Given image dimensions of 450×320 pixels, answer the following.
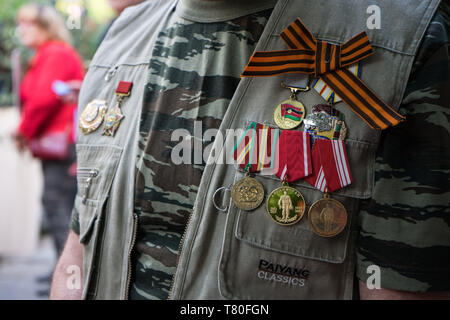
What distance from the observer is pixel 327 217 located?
1.18 m

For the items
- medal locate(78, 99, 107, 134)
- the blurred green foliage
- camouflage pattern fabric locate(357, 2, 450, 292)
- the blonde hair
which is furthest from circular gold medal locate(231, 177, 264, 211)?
the blurred green foliage

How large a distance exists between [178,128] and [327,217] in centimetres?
45

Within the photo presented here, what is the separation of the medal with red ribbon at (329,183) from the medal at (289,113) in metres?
0.08

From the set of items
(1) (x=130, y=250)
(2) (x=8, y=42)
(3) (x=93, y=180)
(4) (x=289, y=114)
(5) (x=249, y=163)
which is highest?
(2) (x=8, y=42)

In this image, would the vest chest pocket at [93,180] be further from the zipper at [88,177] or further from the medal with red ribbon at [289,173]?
the medal with red ribbon at [289,173]

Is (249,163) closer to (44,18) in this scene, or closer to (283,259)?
(283,259)

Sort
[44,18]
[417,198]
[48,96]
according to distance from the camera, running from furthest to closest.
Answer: [44,18] → [48,96] → [417,198]

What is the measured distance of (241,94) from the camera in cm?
127

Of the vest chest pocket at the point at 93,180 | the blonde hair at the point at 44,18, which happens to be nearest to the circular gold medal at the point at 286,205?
the vest chest pocket at the point at 93,180

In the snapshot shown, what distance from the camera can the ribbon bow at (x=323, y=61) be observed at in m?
1.21

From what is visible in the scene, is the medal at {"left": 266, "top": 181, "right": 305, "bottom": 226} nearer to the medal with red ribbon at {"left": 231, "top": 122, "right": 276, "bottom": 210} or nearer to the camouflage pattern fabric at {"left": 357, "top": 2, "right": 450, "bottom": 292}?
the medal with red ribbon at {"left": 231, "top": 122, "right": 276, "bottom": 210}

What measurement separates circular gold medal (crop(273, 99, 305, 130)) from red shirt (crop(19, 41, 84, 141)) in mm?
3127

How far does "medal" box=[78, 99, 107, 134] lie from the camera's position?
1543mm

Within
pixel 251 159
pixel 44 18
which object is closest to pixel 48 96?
pixel 44 18
